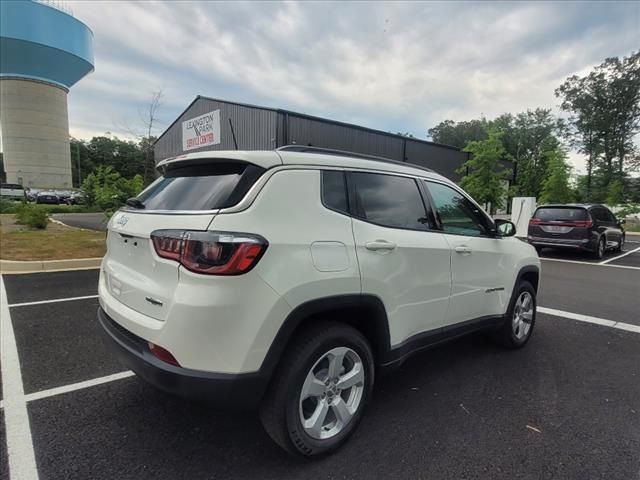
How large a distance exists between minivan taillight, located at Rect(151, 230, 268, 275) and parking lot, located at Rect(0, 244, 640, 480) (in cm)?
121

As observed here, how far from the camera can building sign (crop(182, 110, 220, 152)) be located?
2039cm

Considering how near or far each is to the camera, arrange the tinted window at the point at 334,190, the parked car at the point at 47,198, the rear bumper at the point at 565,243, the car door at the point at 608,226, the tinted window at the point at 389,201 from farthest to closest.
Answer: the parked car at the point at 47,198, the car door at the point at 608,226, the rear bumper at the point at 565,243, the tinted window at the point at 389,201, the tinted window at the point at 334,190

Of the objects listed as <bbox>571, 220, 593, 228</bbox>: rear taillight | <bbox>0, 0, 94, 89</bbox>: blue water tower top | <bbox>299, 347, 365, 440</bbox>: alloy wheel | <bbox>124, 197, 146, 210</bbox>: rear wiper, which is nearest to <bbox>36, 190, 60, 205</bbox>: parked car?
<bbox>0, 0, 94, 89</bbox>: blue water tower top

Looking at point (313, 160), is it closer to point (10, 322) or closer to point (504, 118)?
point (10, 322)

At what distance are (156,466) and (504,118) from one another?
207 feet

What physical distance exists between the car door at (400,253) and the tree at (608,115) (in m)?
45.7

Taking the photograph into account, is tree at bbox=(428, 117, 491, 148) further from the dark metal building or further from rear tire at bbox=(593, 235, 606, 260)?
rear tire at bbox=(593, 235, 606, 260)

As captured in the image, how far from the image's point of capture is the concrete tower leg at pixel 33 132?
48.6m

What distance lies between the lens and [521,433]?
256cm

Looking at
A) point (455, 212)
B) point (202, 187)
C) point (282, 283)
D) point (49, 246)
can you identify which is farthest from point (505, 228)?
point (49, 246)

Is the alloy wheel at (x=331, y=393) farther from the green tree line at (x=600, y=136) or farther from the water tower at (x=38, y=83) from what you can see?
the water tower at (x=38, y=83)

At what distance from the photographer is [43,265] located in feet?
24.7

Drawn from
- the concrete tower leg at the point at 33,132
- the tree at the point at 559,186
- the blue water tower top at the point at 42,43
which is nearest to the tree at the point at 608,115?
the tree at the point at 559,186

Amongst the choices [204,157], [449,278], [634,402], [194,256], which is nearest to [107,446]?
[194,256]
